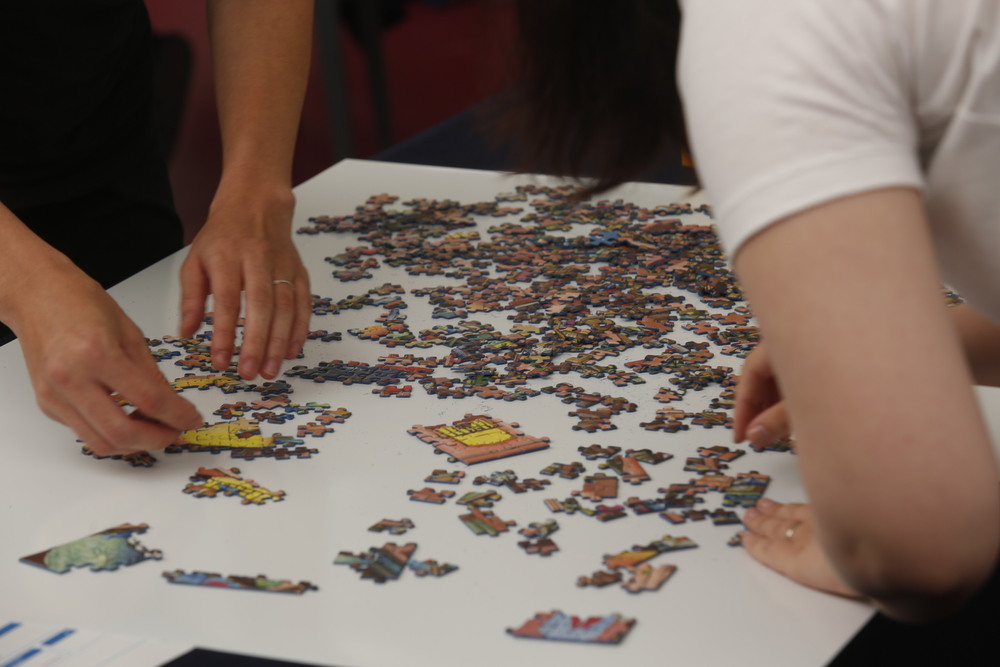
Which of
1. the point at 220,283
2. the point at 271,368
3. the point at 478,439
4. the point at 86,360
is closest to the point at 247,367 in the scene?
the point at 271,368

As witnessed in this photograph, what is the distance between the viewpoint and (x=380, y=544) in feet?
4.14

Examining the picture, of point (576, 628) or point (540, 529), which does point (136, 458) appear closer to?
point (540, 529)

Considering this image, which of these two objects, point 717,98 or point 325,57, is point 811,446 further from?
point 325,57

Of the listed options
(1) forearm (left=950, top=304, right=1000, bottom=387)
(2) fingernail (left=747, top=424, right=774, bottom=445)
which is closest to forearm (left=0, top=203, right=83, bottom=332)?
(2) fingernail (left=747, top=424, right=774, bottom=445)

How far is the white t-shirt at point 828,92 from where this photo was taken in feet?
2.92

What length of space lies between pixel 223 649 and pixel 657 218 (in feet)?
4.54

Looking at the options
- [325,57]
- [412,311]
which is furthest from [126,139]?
[325,57]

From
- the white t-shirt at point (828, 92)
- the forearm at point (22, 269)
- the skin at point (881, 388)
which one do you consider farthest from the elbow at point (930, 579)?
the forearm at point (22, 269)

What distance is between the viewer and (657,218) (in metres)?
2.23

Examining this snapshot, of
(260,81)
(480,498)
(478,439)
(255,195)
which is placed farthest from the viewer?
(260,81)

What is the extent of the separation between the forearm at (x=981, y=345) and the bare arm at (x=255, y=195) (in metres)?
0.96

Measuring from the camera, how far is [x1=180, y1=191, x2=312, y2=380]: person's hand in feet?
5.29

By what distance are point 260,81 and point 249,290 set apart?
0.52 m

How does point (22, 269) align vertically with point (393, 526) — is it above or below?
above
